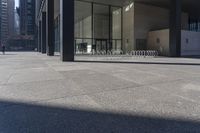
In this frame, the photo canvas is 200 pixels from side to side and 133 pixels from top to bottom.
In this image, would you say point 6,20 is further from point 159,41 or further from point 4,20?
point 159,41

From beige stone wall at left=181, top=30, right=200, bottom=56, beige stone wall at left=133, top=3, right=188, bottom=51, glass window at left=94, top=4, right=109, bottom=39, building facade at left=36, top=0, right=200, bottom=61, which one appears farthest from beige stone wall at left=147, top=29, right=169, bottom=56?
glass window at left=94, top=4, right=109, bottom=39

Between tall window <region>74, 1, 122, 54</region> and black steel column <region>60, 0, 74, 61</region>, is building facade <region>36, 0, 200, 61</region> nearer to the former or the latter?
tall window <region>74, 1, 122, 54</region>

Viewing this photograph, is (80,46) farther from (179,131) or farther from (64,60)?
(179,131)

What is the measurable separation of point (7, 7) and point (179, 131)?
139402 millimetres

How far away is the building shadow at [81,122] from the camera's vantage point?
4.34 meters

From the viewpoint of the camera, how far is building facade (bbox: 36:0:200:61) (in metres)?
33.1

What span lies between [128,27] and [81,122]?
35.9 meters

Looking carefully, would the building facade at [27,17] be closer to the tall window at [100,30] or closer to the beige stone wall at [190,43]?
the tall window at [100,30]

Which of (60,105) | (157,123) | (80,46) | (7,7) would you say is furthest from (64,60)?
(7,7)

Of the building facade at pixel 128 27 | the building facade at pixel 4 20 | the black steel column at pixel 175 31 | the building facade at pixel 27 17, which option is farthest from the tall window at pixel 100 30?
the building facade at pixel 4 20

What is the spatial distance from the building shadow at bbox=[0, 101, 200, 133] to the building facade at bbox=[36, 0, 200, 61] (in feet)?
84.1

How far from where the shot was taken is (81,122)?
15.6 feet

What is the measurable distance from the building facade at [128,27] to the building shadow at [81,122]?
2564 centimetres

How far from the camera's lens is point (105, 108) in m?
5.71
